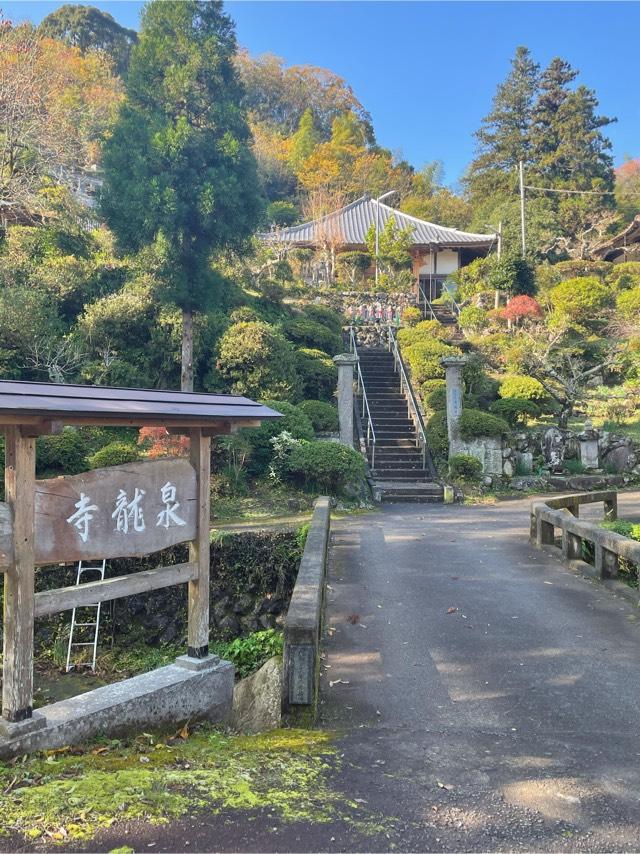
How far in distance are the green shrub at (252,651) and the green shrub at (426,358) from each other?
42.7 feet

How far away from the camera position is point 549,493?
49.7 ft

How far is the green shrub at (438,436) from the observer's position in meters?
16.2

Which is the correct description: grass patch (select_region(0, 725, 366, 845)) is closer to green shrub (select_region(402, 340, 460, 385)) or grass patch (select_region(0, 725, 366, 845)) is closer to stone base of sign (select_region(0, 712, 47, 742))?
stone base of sign (select_region(0, 712, 47, 742))

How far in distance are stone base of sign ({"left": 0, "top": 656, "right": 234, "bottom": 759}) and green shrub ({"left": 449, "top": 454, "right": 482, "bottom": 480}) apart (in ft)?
36.0

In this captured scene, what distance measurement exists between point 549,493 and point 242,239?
10.2 meters

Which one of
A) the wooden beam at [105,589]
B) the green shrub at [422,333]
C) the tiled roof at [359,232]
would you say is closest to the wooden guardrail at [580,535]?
the wooden beam at [105,589]

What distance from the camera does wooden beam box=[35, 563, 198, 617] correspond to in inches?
157

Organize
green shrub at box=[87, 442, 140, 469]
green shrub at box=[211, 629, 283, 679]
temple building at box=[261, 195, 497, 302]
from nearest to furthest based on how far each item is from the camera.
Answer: green shrub at box=[211, 629, 283, 679], green shrub at box=[87, 442, 140, 469], temple building at box=[261, 195, 497, 302]

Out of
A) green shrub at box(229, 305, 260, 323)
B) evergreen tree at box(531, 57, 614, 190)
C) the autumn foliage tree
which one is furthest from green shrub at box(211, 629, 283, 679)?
evergreen tree at box(531, 57, 614, 190)

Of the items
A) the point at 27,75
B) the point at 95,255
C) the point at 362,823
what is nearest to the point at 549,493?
the point at 362,823

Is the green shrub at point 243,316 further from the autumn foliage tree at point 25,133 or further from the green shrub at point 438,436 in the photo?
the autumn foliage tree at point 25,133

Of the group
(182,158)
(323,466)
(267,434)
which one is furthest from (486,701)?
(182,158)

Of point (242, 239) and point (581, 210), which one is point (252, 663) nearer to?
point (242, 239)

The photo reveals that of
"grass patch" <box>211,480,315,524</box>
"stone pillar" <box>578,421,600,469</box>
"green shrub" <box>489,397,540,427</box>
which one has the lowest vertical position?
"grass patch" <box>211,480,315,524</box>
